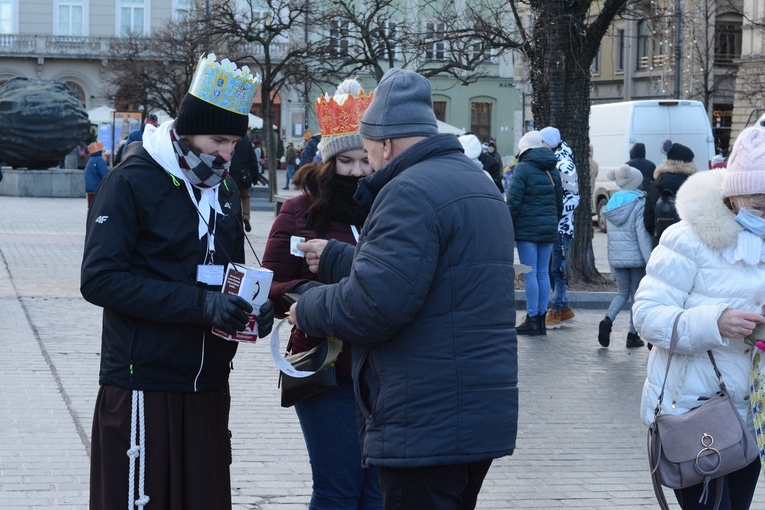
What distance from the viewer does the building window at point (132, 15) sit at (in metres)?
60.6

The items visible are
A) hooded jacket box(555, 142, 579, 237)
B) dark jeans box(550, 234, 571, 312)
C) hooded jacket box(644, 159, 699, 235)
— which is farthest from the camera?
hooded jacket box(555, 142, 579, 237)

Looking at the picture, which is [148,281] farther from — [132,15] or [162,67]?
[132,15]

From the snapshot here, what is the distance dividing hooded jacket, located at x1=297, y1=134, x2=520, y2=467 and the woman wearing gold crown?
0.83m

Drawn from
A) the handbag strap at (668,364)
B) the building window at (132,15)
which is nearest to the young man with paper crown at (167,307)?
the handbag strap at (668,364)

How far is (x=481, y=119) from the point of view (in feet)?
193

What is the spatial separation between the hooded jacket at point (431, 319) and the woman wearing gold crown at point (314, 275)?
0.83m

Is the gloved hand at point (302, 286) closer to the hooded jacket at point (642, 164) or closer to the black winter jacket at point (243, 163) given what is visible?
the hooded jacket at point (642, 164)

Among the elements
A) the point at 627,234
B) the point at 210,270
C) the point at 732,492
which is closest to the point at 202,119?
the point at 210,270

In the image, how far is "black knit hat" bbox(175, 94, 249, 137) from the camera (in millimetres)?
3695

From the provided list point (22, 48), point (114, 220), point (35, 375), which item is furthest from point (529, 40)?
point (22, 48)

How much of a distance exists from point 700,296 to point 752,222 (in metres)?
0.32

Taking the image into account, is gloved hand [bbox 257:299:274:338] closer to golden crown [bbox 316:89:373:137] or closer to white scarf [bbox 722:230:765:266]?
golden crown [bbox 316:89:373:137]

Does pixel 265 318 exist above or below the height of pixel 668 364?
above

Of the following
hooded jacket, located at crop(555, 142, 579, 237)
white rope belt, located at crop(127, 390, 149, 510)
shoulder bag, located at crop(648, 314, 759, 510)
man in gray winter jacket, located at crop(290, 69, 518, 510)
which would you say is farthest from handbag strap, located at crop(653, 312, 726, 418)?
hooded jacket, located at crop(555, 142, 579, 237)
